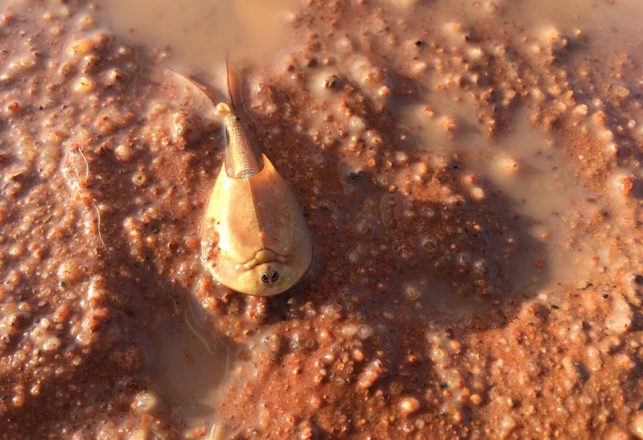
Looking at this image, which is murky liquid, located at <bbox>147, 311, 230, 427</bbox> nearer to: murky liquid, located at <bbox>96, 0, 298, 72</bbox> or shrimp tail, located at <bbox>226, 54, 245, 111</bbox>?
shrimp tail, located at <bbox>226, 54, 245, 111</bbox>

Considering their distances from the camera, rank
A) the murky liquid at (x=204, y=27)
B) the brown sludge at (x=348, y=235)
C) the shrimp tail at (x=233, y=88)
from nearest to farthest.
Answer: the brown sludge at (x=348, y=235) → the shrimp tail at (x=233, y=88) → the murky liquid at (x=204, y=27)

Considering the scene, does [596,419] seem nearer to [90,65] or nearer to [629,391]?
[629,391]

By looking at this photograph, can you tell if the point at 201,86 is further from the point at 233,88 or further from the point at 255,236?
the point at 255,236

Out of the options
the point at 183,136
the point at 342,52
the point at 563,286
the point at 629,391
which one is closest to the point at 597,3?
the point at 342,52

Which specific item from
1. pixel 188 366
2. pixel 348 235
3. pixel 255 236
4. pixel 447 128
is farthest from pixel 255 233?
pixel 447 128

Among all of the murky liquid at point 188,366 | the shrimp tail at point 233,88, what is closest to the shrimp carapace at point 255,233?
the murky liquid at point 188,366

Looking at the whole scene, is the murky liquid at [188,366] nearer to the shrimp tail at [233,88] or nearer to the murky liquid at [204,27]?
the shrimp tail at [233,88]

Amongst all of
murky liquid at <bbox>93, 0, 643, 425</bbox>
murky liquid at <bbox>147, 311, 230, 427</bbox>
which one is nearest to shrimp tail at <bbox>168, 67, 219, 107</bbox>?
murky liquid at <bbox>93, 0, 643, 425</bbox>
